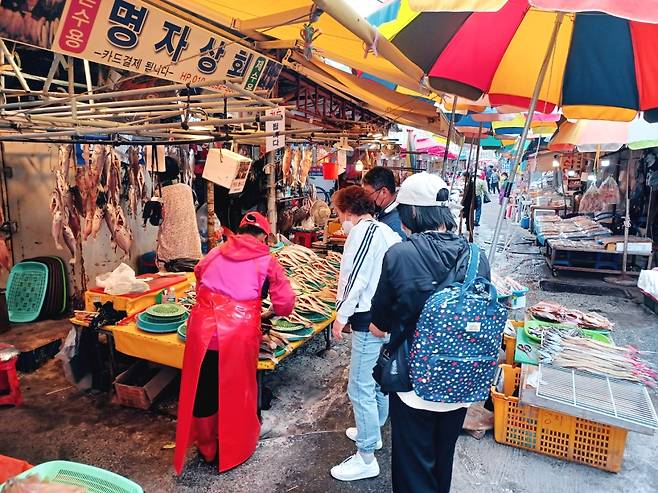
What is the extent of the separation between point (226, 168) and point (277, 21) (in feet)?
4.36

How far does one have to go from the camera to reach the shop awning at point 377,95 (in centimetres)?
479

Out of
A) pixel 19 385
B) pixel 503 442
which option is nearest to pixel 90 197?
pixel 19 385

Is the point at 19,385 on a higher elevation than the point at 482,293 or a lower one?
lower

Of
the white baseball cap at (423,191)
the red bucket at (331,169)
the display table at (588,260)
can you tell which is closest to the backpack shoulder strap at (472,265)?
the white baseball cap at (423,191)

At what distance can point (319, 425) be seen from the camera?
4.18 metres

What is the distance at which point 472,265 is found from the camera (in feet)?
7.77

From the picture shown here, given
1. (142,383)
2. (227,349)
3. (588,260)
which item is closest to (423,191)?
(227,349)

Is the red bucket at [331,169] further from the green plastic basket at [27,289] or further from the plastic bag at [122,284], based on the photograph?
the green plastic basket at [27,289]

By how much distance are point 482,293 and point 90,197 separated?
4963 mm

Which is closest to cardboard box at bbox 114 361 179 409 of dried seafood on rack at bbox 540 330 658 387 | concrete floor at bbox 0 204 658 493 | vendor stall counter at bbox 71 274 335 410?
concrete floor at bbox 0 204 658 493

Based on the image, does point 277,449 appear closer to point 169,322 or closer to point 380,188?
point 169,322

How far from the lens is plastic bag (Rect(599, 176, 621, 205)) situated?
1086 cm

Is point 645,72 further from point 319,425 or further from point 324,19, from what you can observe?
point 319,425

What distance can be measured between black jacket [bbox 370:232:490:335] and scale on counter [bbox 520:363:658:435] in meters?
1.71
